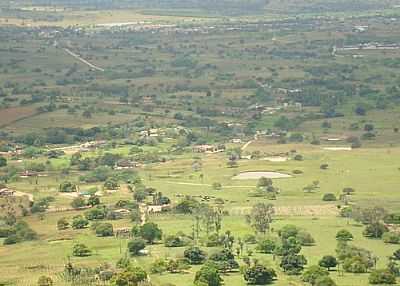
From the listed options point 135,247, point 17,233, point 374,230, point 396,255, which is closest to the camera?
point 396,255

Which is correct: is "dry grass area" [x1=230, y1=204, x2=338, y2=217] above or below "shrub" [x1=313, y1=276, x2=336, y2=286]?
below

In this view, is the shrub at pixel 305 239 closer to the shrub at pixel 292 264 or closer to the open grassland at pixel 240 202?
the open grassland at pixel 240 202

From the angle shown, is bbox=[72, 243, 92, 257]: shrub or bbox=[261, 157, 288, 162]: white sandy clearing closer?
bbox=[72, 243, 92, 257]: shrub

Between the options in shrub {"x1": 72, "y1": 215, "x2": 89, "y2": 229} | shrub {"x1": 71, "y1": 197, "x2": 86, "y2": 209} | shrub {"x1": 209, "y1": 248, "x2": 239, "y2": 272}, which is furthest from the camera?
shrub {"x1": 71, "y1": 197, "x2": 86, "y2": 209}

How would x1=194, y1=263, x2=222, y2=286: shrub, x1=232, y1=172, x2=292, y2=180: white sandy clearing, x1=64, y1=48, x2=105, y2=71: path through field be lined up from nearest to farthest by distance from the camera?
x1=194, y1=263, x2=222, y2=286: shrub → x1=232, y1=172, x2=292, y2=180: white sandy clearing → x1=64, y1=48, x2=105, y2=71: path through field

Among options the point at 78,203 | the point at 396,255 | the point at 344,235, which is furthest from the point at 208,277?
the point at 78,203

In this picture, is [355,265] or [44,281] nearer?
[44,281]

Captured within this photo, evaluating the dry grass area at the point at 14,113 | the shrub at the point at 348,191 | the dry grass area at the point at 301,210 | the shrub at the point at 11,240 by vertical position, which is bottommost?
the shrub at the point at 11,240

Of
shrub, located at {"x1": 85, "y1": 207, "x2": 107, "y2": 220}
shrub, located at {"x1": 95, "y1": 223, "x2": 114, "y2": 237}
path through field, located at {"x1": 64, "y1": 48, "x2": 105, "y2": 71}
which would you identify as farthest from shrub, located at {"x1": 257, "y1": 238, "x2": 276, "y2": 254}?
path through field, located at {"x1": 64, "y1": 48, "x2": 105, "y2": 71}

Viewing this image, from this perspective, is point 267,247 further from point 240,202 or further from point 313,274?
point 240,202

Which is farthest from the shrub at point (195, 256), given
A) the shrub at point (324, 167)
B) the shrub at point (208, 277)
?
the shrub at point (324, 167)

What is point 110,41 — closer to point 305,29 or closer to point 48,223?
point 305,29

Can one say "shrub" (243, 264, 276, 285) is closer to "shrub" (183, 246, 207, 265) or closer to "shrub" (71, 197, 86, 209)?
"shrub" (183, 246, 207, 265)
